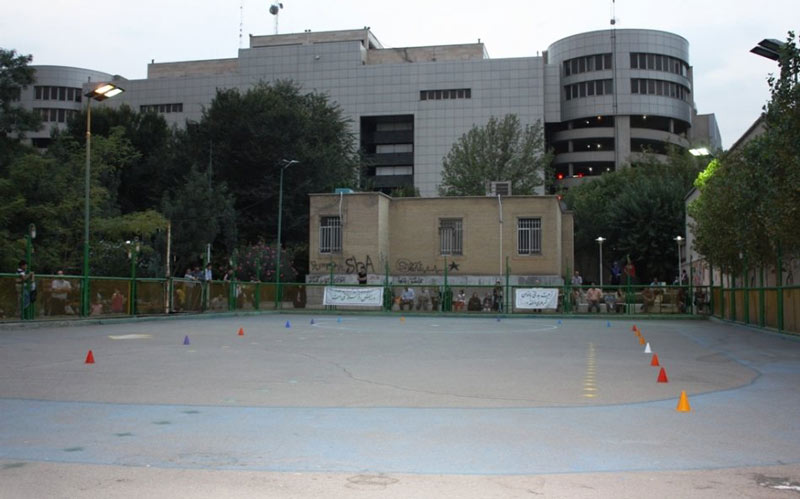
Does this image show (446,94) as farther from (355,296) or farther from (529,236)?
(355,296)

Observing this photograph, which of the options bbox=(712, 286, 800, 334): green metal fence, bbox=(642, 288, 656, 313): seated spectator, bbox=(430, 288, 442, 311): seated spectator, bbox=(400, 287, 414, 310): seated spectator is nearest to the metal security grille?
bbox=(400, 287, 414, 310): seated spectator

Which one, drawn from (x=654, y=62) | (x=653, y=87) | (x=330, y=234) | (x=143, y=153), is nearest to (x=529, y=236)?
(x=330, y=234)

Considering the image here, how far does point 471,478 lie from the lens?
5.45 m

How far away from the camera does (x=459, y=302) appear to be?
36.4 metres

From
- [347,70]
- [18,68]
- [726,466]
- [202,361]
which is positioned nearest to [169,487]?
[726,466]

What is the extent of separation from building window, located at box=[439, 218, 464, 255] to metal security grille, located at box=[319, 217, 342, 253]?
615 centimetres

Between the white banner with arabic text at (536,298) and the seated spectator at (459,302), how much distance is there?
273 cm

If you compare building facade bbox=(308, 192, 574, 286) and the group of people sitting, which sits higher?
building facade bbox=(308, 192, 574, 286)

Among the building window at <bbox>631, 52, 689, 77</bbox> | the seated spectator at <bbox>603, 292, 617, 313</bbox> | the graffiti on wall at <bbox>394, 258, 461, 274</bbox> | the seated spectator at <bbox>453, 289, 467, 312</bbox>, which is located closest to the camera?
the seated spectator at <bbox>603, 292, 617, 313</bbox>

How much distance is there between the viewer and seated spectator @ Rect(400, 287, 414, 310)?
3709cm

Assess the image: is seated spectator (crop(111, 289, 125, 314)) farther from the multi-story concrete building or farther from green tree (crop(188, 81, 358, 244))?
the multi-story concrete building

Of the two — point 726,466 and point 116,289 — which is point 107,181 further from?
point 726,466

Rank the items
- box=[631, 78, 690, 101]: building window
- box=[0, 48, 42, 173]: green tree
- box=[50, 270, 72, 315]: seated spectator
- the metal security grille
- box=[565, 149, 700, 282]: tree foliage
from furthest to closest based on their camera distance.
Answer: box=[631, 78, 690, 101]: building window
box=[565, 149, 700, 282]: tree foliage
box=[0, 48, 42, 173]: green tree
the metal security grille
box=[50, 270, 72, 315]: seated spectator

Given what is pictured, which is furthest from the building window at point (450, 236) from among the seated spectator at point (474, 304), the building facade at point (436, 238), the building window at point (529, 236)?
the seated spectator at point (474, 304)
